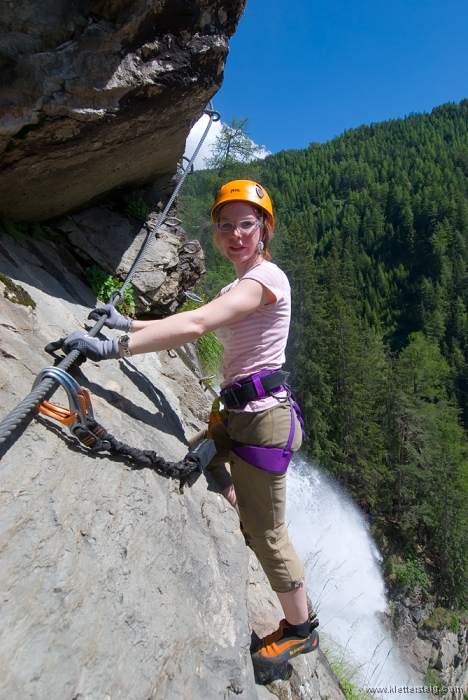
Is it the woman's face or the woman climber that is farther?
the woman's face

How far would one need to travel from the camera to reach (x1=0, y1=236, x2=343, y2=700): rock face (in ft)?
5.46

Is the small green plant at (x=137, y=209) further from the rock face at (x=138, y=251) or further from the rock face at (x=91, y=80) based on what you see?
the rock face at (x=91, y=80)

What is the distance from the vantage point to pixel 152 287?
5.59m

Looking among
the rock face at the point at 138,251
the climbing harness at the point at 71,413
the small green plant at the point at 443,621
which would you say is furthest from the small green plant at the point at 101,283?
the small green plant at the point at 443,621

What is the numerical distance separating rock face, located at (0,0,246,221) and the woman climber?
1.17 meters

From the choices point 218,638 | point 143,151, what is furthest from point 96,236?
point 218,638

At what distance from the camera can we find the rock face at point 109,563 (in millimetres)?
1663

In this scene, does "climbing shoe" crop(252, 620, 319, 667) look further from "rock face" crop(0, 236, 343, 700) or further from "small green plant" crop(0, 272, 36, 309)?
"small green plant" crop(0, 272, 36, 309)

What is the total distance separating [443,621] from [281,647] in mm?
26671

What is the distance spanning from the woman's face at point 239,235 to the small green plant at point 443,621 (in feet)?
90.2

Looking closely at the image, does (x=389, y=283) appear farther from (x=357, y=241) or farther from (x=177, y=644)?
(x=177, y=644)

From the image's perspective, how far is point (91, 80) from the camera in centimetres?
307

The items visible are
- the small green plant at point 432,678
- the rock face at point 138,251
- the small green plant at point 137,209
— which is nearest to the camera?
the rock face at point 138,251

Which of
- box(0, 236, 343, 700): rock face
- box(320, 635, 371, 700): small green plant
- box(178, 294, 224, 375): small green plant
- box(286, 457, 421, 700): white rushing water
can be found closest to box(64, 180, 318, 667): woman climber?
box(0, 236, 343, 700): rock face
